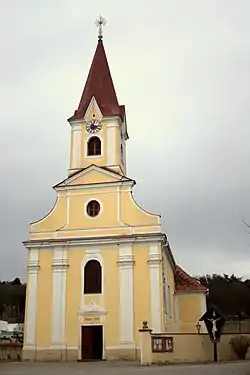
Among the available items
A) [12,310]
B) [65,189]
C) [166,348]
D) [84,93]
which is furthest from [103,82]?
[12,310]

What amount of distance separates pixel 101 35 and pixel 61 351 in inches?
981

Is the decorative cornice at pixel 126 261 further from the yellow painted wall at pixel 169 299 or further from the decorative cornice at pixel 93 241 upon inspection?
the yellow painted wall at pixel 169 299

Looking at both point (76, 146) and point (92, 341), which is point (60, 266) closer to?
point (92, 341)

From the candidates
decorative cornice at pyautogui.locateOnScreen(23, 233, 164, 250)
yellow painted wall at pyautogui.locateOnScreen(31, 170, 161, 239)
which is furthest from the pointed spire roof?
decorative cornice at pyautogui.locateOnScreen(23, 233, 164, 250)

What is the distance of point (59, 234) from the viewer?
3506 cm

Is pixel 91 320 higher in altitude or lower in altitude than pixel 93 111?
lower

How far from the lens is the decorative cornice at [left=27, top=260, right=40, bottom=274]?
3441 cm

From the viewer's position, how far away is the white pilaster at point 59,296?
32.4m

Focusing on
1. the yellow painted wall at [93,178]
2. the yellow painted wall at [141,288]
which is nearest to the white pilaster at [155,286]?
the yellow painted wall at [141,288]

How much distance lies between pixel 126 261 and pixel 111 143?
883 cm

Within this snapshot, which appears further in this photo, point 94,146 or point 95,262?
point 94,146

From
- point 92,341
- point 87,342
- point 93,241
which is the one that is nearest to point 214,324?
point 92,341

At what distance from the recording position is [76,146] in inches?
1490

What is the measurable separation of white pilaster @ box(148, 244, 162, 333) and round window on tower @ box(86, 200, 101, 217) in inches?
182
